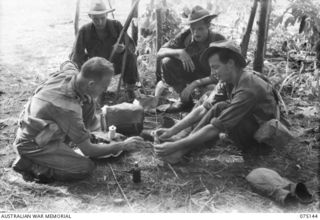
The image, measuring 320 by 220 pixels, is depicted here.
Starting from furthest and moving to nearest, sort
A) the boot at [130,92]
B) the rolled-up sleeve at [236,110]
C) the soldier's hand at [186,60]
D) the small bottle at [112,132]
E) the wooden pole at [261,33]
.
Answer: the boot at [130,92], the soldier's hand at [186,60], the wooden pole at [261,33], the small bottle at [112,132], the rolled-up sleeve at [236,110]

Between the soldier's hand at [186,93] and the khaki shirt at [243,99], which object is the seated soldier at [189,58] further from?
the khaki shirt at [243,99]

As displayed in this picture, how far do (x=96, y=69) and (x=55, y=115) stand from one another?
60 cm

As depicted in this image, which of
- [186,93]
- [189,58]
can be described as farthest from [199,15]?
[186,93]

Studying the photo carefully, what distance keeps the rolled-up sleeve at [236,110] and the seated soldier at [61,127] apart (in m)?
0.90

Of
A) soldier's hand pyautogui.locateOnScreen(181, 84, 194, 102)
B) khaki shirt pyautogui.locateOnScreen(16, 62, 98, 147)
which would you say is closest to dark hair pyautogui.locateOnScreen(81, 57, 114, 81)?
khaki shirt pyautogui.locateOnScreen(16, 62, 98, 147)

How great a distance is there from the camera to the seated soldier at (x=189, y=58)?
5691 millimetres

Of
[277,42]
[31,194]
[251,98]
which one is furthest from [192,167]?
[277,42]

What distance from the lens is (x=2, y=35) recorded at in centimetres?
893

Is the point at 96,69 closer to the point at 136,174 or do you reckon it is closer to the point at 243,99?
the point at 136,174

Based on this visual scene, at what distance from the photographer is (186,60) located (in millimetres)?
5863

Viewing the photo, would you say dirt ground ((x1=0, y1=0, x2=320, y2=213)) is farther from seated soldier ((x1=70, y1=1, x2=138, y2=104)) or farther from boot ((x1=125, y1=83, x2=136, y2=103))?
boot ((x1=125, y1=83, x2=136, y2=103))

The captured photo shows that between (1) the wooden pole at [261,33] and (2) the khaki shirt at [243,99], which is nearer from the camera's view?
(2) the khaki shirt at [243,99]

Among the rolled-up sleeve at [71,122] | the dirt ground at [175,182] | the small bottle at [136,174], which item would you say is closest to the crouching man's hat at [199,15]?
the dirt ground at [175,182]

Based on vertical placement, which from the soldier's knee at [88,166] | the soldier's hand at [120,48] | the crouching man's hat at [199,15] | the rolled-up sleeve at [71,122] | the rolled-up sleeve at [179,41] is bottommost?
the soldier's knee at [88,166]
